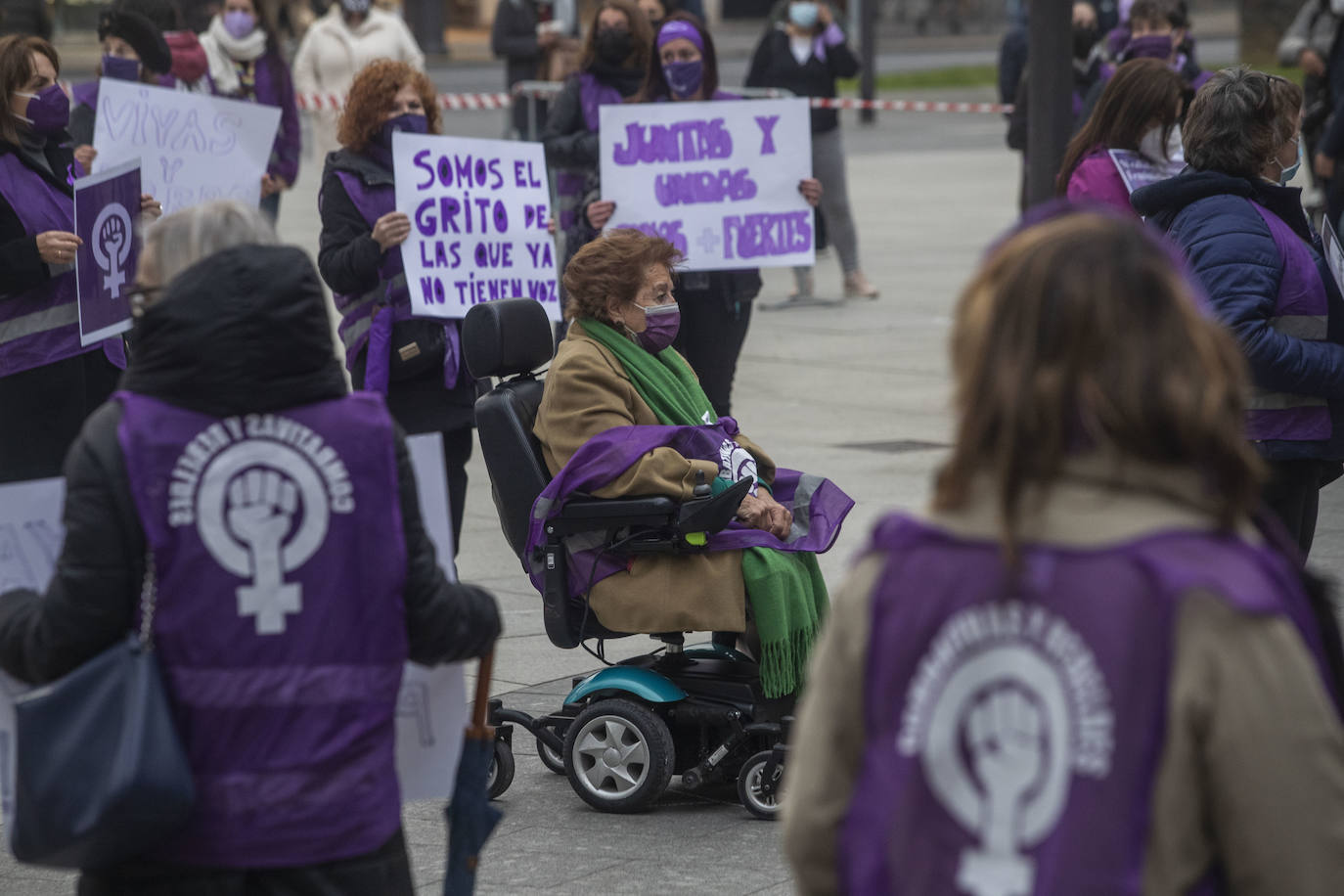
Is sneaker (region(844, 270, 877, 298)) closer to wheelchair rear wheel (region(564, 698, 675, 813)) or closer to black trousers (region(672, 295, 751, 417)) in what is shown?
black trousers (region(672, 295, 751, 417))

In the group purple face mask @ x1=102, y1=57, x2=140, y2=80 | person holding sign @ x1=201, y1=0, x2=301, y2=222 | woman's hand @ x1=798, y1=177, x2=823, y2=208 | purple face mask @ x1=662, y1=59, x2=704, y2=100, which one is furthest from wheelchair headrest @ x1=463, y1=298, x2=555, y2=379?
person holding sign @ x1=201, y1=0, x2=301, y2=222

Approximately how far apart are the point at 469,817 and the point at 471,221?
13.2 ft

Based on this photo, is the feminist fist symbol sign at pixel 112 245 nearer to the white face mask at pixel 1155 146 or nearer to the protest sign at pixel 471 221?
the protest sign at pixel 471 221

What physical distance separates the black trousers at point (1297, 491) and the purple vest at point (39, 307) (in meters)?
3.37

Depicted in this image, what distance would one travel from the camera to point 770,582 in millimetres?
5098

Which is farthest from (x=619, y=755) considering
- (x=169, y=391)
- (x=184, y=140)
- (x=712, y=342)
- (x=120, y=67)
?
(x=120, y=67)

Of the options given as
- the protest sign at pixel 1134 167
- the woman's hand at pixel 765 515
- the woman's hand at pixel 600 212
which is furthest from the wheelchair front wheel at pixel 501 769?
the woman's hand at pixel 600 212

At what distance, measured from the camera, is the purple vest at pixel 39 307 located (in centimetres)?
580

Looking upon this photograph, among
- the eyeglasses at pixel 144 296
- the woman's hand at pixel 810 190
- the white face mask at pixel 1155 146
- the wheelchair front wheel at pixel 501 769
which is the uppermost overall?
the eyeglasses at pixel 144 296

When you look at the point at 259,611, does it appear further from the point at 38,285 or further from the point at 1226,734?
the point at 38,285

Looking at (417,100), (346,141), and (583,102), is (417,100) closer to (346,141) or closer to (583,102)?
(346,141)

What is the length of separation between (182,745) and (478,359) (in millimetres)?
2766

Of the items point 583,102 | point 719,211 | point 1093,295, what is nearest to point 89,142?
point 583,102

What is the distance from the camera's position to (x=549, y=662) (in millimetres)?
6473
